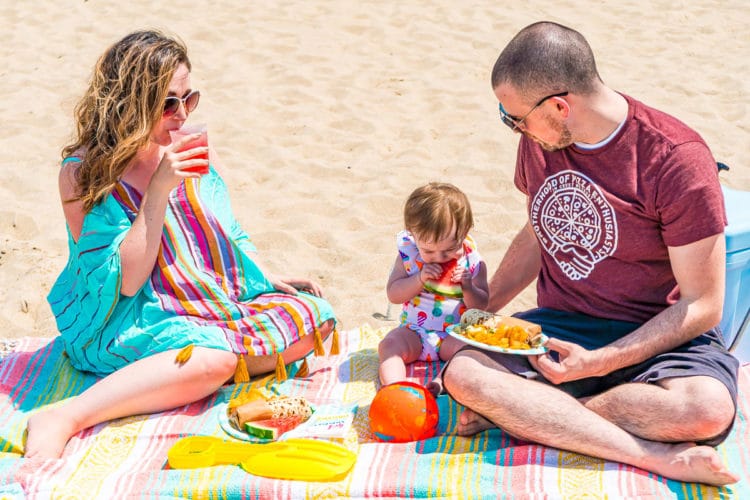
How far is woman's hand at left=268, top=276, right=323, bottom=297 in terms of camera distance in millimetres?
3625

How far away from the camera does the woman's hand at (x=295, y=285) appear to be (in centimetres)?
362

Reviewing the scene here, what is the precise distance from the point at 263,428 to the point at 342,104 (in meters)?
3.89

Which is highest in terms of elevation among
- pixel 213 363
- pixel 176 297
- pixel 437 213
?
pixel 437 213

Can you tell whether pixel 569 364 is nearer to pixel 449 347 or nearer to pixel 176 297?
pixel 449 347

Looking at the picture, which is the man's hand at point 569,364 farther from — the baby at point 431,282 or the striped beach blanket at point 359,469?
the baby at point 431,282

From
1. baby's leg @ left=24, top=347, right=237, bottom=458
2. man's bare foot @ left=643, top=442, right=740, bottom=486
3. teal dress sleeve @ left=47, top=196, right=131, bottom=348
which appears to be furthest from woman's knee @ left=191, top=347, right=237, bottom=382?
man's bare foot @ left=643, top=442, right=740, bottom=486

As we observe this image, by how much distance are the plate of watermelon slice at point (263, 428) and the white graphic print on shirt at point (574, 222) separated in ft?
3.55

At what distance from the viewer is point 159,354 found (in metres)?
3.19

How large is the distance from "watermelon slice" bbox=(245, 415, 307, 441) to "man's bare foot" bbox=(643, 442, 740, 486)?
120 centimetres

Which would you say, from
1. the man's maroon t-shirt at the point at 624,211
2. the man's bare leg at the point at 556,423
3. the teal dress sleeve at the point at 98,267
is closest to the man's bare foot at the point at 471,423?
the man's bare leg at the point at 556,423

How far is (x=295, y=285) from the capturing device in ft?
12.2

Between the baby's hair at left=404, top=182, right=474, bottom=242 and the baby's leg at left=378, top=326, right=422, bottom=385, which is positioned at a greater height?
the baby's hair at left=404, top=182, right=474, bottom=242

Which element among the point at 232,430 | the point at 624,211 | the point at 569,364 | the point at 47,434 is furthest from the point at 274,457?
the point at 624,211

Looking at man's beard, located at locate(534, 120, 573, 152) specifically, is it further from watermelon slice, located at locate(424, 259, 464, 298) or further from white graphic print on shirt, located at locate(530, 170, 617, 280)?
watermelon slice, located at locate(424, 259, 464, 298)
